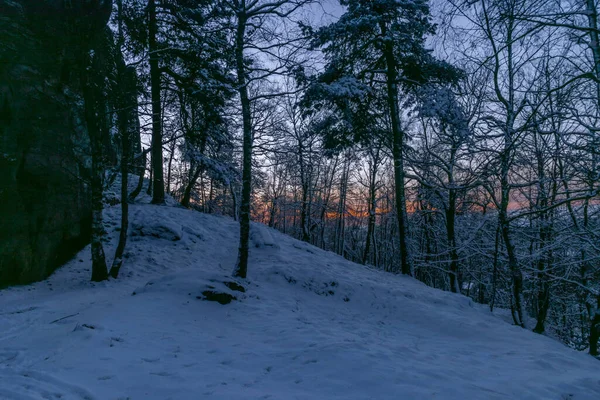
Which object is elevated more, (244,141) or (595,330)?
(244,141)

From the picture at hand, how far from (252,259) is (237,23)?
25.5 ft

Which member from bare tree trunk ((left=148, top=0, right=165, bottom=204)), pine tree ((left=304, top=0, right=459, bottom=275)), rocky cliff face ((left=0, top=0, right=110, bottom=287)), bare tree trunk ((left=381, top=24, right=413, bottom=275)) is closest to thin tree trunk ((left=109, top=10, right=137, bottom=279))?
rocky cliff face ((left=0, top=0, right=110, bottom=287))

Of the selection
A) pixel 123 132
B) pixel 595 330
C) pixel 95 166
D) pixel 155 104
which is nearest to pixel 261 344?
pixel 95 166

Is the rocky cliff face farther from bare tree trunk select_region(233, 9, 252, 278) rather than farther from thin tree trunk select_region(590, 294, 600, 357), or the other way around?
thin tree trunk select_region(590, 294, 600, 357)

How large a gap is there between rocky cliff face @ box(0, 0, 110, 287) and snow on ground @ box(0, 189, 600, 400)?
2.47 feet

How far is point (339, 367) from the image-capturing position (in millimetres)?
3984

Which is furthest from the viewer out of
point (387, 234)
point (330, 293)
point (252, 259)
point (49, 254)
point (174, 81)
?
point (387, 234)

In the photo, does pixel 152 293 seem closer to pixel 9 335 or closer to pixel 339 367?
pixel 9 335

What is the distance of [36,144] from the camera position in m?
7.38

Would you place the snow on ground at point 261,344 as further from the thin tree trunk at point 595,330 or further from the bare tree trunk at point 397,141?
the bare tree trunk at point 397,141

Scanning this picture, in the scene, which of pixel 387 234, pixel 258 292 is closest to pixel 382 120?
pixel 258 292

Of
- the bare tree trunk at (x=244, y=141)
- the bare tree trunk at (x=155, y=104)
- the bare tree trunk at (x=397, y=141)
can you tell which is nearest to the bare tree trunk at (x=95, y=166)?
the bare tree trunk at (x=244, y=141)

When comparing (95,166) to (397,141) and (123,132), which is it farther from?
(397,141)

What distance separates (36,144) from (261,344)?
24.9 feet
